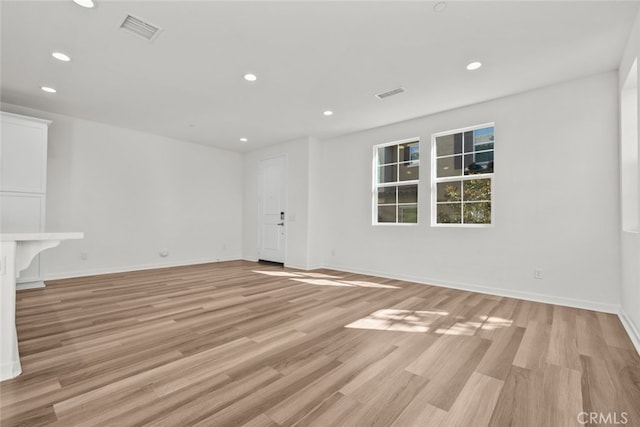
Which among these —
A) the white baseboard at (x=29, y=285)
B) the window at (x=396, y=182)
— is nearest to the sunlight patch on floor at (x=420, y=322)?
the window at (x=396, y=182)

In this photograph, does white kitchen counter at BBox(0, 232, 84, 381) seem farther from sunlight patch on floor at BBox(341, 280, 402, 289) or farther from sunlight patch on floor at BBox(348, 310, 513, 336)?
sunlight patch on floor at BBox(341, 280, 402, 289)

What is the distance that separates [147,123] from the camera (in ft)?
16.7

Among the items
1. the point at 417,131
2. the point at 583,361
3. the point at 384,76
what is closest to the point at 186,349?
the point at 583,361

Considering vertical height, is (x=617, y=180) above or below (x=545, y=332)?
above

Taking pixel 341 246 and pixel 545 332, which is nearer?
pixel 545 332

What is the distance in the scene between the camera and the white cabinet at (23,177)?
3799 millimetres

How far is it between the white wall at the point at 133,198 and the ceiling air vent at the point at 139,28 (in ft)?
11.0

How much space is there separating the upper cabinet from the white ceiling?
402 millimetres

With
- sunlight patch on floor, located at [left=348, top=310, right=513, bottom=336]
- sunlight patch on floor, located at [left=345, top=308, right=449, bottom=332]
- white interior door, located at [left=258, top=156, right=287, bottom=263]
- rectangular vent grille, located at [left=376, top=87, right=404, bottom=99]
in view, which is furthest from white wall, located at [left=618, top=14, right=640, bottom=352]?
white interior door, located at [left=258, top=156, right=287, bottom=263]

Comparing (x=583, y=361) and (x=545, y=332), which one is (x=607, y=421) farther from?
(x=545, y=332)

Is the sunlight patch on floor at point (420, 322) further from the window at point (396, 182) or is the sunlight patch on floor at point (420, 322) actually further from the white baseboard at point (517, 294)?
the window at point (396, 182)

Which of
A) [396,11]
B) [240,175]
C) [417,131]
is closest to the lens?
[396,11]

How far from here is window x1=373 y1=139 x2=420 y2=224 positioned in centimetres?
480

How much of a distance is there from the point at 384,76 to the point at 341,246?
3309 millimetres
